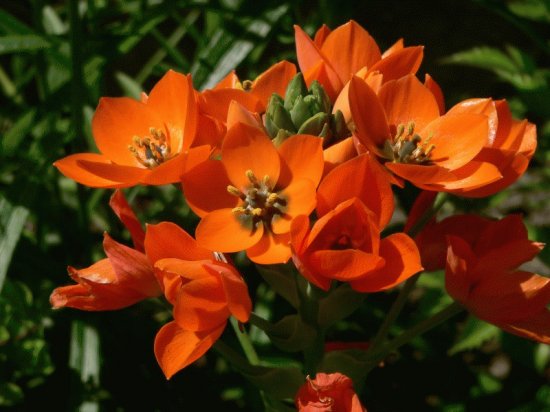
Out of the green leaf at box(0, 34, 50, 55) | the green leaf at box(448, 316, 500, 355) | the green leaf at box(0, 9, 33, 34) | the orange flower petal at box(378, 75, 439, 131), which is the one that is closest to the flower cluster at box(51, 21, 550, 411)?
the orange flower petal at box(378, 75, 439, 131)

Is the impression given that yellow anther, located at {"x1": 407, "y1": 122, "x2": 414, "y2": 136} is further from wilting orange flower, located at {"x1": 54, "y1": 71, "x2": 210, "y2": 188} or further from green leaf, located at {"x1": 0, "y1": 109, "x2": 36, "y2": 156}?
green leaf, located at {"x1": 0, "y1": 109, "x2": 36, "y2": 156}

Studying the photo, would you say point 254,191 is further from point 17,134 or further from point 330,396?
point 17,134

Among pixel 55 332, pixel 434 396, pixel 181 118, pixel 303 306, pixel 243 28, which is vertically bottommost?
pixel 434 396

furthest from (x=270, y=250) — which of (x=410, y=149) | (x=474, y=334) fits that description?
(x=474, y=334)

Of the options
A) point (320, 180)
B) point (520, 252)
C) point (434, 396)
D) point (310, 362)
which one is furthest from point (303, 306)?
point (434, 396)

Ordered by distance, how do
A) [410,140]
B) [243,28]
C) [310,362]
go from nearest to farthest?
[410,140]
[310,362]
[243,28]

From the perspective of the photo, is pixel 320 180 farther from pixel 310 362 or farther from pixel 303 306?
pixel 310 362

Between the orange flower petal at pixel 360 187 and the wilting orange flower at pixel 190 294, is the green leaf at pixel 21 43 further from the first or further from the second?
the orange flower petal at pixel 360 187
